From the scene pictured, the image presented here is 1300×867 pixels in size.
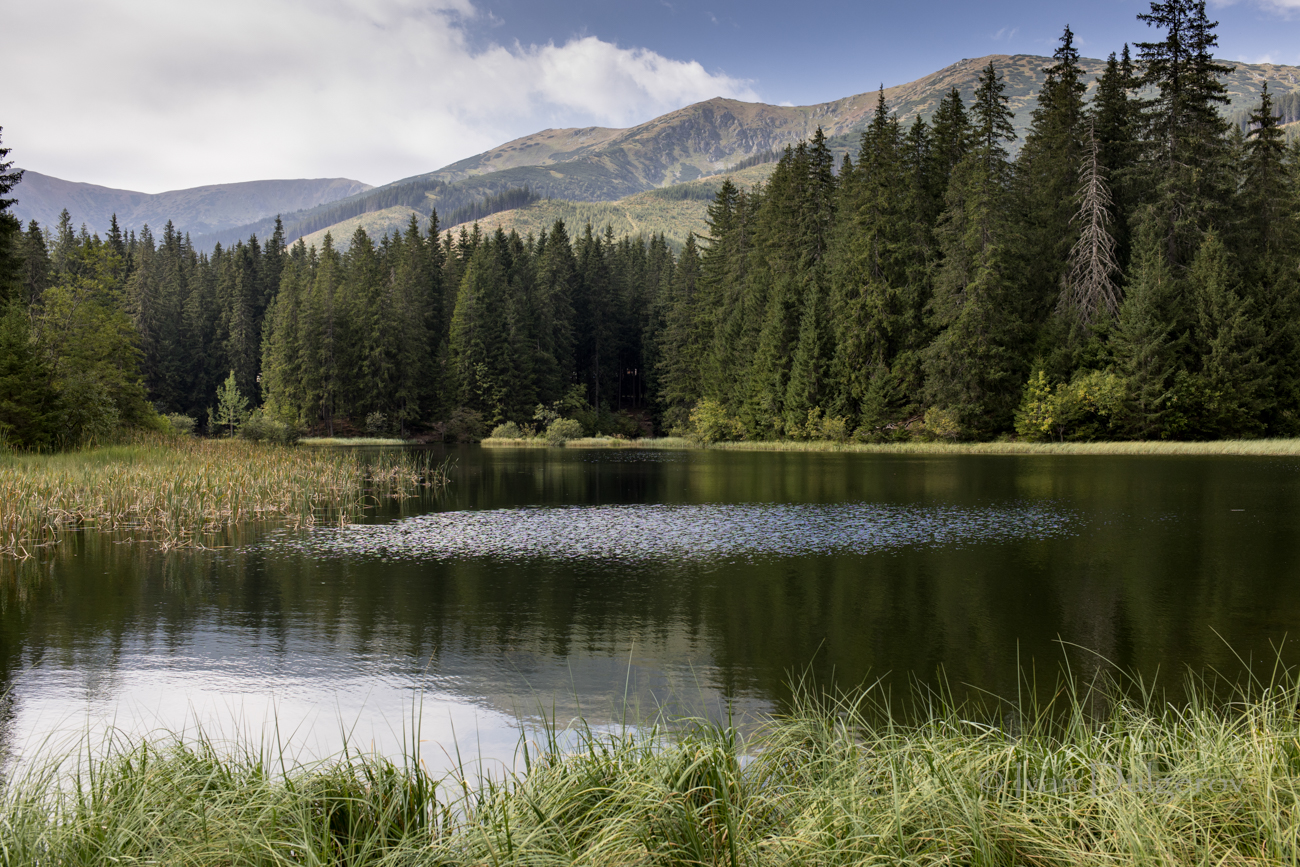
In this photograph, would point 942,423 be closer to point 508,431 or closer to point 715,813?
point 508,431

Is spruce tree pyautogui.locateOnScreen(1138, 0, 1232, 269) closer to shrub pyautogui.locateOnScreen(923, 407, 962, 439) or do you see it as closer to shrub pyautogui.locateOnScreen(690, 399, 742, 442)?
shrub pyautogui.locateOnScreen(923, 407, 962, 439)

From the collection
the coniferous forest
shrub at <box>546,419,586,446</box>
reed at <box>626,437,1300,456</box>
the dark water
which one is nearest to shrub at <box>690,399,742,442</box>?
the coniferous forest

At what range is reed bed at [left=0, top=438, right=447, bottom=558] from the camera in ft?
57.5

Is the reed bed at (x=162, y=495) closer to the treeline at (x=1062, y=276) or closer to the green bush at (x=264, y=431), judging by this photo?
the green bush at (x=264, y=431)

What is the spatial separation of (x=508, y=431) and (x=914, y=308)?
37.4 meters

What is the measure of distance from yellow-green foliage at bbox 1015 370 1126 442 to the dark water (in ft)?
80.8

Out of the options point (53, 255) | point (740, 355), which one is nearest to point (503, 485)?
point (740, 355)

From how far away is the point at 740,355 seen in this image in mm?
65188

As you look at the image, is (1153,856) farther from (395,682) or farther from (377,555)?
(377,555)

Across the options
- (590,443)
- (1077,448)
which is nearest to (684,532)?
(1077,448)

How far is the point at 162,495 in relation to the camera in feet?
66.2

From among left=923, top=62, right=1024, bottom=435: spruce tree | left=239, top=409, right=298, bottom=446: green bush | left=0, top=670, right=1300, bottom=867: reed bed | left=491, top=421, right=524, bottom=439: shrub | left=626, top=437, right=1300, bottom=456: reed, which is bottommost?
left=626, top=437, right=1300, bottom=456: reed

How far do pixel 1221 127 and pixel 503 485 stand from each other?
4645 cm

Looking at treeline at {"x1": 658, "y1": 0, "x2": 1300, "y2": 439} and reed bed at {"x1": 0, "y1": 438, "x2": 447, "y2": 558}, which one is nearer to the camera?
reed bed at {"x1": 0, "y1": 438, "x2": 447, "y2": 558}
